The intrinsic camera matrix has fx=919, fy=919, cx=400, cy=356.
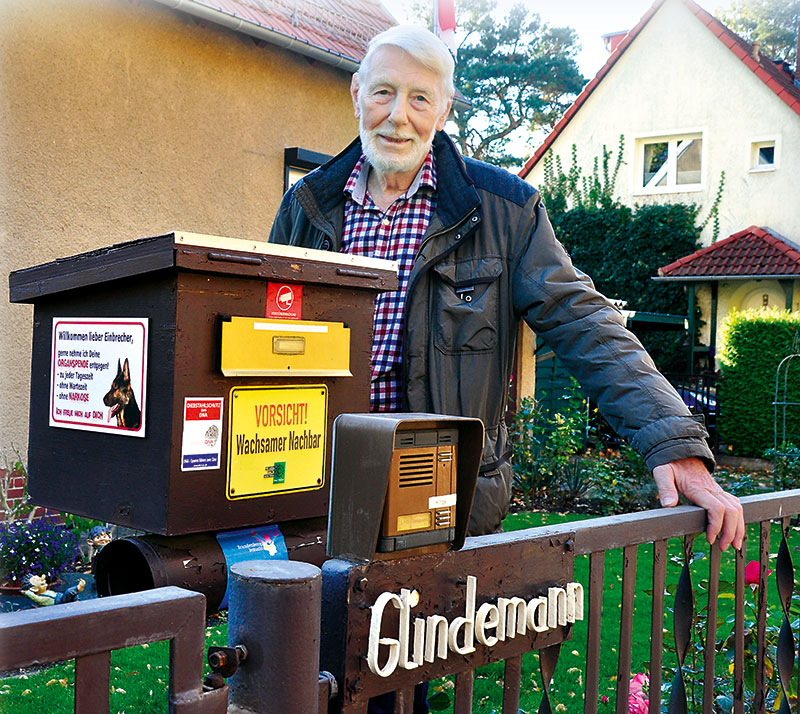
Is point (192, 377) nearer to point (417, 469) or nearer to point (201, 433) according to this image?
point (201, 433)

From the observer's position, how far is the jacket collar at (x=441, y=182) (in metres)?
2.36

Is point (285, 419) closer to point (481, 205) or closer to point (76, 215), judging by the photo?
point (481, 205)

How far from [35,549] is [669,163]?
52.5 ft

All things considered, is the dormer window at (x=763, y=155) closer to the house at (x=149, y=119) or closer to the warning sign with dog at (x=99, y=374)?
the house at (x=149, y=119)

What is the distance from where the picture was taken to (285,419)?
146 cm

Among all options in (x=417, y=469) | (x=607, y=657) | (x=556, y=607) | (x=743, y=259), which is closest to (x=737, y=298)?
(x=743, y=259)

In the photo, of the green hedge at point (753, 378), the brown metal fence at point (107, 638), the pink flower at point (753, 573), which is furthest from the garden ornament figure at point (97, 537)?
the green hedge at point (753, 378)

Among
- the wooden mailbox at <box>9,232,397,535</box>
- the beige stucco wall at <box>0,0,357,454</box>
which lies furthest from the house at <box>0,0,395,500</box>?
the wooden mailbox at <box>9,232,397,535</box>

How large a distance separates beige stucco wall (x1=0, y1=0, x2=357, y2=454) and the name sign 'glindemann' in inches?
177

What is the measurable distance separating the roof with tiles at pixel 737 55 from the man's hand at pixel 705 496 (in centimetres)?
1604

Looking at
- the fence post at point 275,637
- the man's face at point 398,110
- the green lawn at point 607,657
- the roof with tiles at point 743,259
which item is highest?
the roof with tiles at point 743,259

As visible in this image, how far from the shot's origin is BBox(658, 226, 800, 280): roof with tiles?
15790mm

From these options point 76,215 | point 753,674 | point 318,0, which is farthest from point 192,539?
point 318,0

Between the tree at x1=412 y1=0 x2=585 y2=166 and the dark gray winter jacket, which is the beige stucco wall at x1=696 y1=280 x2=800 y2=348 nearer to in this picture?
the tree at x1=412 y1=0 x2=585 y2=166
